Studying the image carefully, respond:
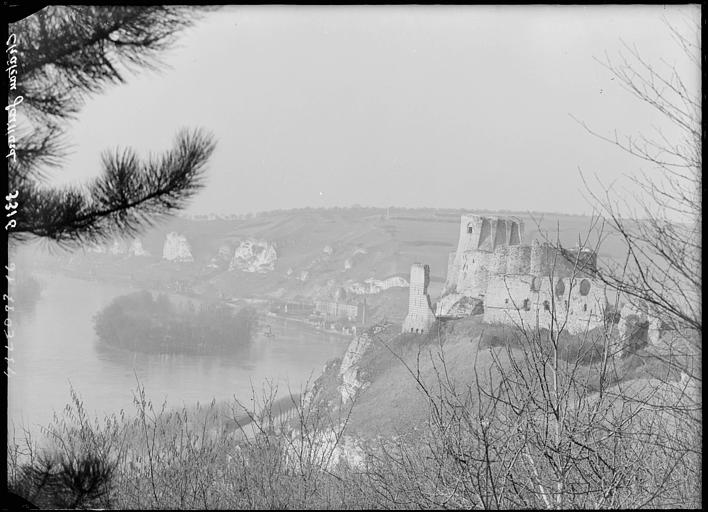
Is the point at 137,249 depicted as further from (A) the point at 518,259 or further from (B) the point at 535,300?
(B) the point at 535,300

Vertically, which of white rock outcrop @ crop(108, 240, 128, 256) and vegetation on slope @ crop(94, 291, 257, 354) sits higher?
white rock outcrop @ crop(108, 240, 128, 256)

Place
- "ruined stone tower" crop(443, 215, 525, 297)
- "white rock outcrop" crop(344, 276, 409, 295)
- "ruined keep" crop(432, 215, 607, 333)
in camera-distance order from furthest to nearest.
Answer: "ruined keep" crop(432, 215, 607, 333) → "ruined stone tower" crop(443, 215, 525, 297) → "white rock outcrop" crop(344, 276, 409, 295)

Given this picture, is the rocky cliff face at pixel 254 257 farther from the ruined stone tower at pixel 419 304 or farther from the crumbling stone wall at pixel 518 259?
the crumbling stone wall at pixel 518 259

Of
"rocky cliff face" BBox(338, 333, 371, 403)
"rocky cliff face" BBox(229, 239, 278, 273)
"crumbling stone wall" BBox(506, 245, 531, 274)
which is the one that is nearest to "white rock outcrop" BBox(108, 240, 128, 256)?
"rocky cliff face" BBox(229, 239, 278, 273)

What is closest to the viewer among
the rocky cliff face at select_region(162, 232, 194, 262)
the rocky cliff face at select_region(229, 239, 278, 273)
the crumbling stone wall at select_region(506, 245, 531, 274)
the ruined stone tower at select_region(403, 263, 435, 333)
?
the rocky cliff face at select_region(162, 232, 194, 262)

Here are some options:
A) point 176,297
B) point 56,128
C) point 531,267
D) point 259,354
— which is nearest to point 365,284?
point 259,354

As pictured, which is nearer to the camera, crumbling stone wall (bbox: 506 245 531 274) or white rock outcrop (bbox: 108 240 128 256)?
white rock outcrop (bbox: 108 240 128 256)

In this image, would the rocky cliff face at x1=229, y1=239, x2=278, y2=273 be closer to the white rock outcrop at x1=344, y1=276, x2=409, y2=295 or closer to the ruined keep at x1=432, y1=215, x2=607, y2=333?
the white rock outcrop at x1=344, y1=276, x2=409, y2=295

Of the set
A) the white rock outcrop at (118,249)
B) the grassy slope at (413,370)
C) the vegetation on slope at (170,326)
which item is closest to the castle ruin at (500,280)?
the grassy slope at (413,370)

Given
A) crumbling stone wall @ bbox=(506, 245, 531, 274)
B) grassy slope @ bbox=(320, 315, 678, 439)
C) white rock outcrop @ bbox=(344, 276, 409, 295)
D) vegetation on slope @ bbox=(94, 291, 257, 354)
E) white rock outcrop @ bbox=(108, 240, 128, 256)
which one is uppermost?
crumbling stone wall @ bbox=(506, 245, 531, 274)
